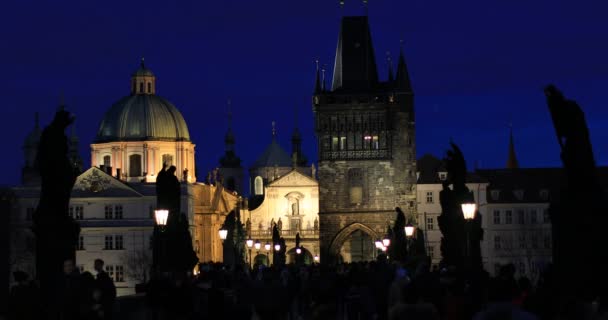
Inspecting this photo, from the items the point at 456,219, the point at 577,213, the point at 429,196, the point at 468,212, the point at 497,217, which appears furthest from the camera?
the point at 497,217

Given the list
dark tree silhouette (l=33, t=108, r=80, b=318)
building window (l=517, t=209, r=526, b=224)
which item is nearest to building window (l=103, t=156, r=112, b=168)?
building window (l=517, t=209, r=526, b=224)

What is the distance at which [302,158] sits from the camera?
491 ft

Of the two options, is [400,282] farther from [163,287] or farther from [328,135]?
[328,135]

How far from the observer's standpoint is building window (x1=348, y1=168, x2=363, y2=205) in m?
94.4

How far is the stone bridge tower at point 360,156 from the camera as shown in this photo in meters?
94.3

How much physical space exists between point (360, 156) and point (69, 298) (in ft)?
259

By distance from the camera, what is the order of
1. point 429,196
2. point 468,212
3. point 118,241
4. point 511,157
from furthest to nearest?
point 511,157, point 429,196, point 118,241, point 468,212

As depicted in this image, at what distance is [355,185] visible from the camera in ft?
311

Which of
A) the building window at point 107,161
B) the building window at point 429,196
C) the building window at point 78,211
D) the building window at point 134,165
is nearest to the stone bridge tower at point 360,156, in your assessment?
the building window at point 429,196

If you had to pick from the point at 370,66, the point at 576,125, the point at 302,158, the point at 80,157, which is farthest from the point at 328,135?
the point at 576,125

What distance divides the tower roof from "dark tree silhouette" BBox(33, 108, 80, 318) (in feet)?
255

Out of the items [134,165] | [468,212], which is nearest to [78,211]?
[134,165]

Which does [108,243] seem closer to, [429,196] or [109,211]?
[109,211]

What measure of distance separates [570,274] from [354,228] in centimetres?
7819
